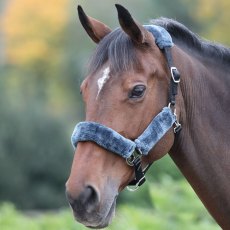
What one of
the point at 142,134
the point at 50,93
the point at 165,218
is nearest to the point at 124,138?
the point at 142,134

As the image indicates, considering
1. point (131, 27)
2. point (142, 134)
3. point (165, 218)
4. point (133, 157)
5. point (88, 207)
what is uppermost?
point (131, 27)

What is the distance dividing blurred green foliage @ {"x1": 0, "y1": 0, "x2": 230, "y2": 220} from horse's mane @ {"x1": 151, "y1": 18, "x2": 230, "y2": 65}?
12.9ft

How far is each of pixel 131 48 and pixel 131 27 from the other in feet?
0.40

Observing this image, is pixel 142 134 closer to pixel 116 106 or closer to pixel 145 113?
pixel 145 113

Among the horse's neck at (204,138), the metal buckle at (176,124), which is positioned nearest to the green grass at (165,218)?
the horse's neck at (204,138)

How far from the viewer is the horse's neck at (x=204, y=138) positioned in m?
4.25

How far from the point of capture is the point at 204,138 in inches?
169

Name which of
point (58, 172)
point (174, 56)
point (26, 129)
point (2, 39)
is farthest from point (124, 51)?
point (2, 39)

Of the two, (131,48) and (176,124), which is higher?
(131,48)

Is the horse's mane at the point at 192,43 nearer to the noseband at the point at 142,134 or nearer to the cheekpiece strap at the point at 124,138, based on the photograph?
the noseband at the point at 142,134

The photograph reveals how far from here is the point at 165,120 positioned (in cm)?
411

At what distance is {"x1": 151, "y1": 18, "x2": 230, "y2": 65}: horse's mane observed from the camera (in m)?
4.44

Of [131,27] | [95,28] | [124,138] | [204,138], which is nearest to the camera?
[124,138]

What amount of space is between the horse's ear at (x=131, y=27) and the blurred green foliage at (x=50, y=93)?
14.2 ft
